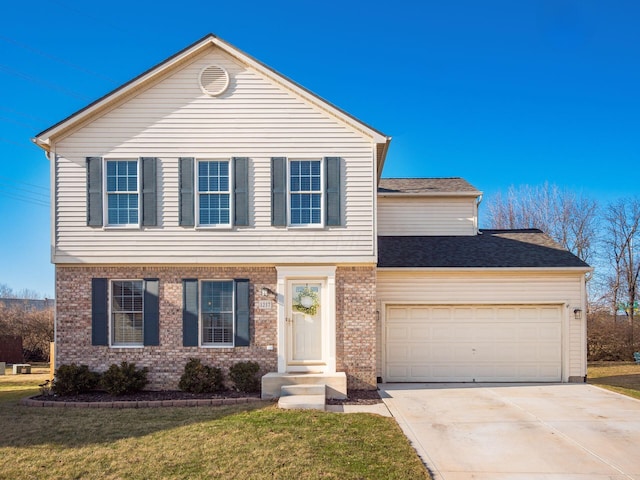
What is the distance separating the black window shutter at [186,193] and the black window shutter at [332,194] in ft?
10.1

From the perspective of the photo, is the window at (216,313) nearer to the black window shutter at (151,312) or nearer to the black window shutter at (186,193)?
the black window shutter at (151,312)

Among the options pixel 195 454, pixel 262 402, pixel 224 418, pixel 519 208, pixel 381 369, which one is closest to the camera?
pixel 195 454

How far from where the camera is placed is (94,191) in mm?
10617

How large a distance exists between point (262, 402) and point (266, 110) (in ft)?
21.3

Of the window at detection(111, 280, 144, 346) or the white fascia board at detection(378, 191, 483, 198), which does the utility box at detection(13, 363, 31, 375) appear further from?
the white fascia board at detection(378, 191, 483, 198)

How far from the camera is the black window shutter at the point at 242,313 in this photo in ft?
Result: 34.6

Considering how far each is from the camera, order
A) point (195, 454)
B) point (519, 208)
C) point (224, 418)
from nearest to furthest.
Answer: point (195, 454), point (224, 418), point (519, 208)

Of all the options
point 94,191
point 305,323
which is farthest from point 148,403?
point 94,191

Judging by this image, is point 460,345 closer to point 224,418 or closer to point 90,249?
point 224,418

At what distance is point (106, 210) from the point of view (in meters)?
10.6

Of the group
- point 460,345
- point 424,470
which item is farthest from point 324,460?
point 460,345

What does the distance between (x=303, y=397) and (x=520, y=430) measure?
405 centimetres

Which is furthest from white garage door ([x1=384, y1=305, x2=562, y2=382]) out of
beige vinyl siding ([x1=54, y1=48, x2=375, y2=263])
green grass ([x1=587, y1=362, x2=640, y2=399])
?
beige vinyl siding ([x1=54, y1=48, x2=375, y2=263])

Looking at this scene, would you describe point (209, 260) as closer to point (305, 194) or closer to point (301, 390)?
point (305, 194)
